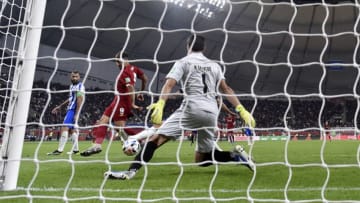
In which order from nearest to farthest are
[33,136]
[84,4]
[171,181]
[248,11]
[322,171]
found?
[171,181] → [322,171] → [33,136] → [84,4] → [248,11]

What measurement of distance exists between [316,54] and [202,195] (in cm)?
3117

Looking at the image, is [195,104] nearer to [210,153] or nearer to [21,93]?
[210,153]

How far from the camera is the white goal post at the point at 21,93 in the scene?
3.81 metres

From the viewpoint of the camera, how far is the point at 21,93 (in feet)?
12.7

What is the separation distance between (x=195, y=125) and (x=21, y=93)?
1.65m

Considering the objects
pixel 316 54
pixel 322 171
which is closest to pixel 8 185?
pixel 322 171

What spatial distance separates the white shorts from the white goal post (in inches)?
53.9

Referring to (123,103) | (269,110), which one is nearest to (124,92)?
(123,103)

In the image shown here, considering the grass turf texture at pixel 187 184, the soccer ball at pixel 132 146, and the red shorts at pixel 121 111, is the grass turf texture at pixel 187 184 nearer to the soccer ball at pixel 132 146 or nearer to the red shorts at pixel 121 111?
the soccer ball at pixel 132 146

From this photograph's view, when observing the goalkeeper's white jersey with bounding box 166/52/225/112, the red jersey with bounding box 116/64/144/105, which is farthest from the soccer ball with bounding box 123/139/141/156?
the red jersey with bounding box 116/64/144/105

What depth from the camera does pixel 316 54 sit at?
3309 cm

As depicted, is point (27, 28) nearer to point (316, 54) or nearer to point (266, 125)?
point (266, 125)

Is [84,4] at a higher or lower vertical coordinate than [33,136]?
higher

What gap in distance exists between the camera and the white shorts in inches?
176
